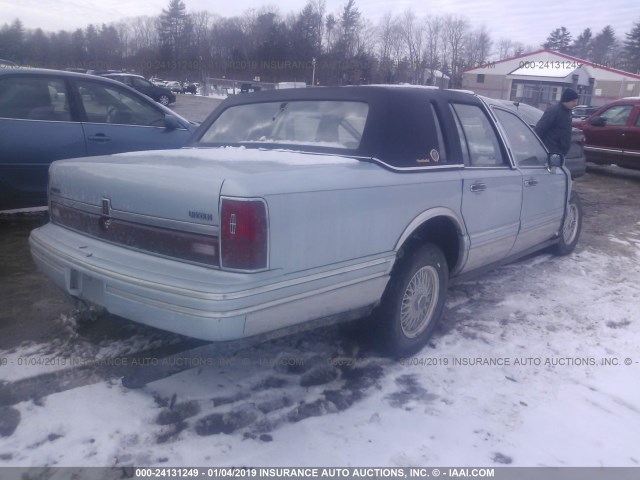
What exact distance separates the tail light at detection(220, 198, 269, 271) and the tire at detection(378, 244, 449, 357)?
106 centimetres

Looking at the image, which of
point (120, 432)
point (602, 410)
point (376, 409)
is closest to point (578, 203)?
point (602, 410)

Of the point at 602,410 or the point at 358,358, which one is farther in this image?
the point at 358,358

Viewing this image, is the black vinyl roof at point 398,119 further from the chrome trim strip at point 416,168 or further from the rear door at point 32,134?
the rear door at point 32,134

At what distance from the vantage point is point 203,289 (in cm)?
228

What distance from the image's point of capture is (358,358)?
3.31 m

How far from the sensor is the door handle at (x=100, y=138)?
5310 mm

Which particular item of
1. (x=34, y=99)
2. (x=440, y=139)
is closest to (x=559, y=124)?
(x=440, y=139)

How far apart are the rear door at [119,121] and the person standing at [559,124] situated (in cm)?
458

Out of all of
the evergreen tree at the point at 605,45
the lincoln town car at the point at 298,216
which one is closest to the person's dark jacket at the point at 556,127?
the lincoln town car at the point at 298,216

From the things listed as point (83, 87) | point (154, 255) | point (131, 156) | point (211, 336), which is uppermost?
point (83, 87)

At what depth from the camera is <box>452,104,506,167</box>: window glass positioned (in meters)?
3.76

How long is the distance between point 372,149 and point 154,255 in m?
1.35

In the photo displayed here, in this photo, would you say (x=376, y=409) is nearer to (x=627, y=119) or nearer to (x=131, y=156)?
(x=131, y=156)

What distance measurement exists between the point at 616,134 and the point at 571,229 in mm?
7244
